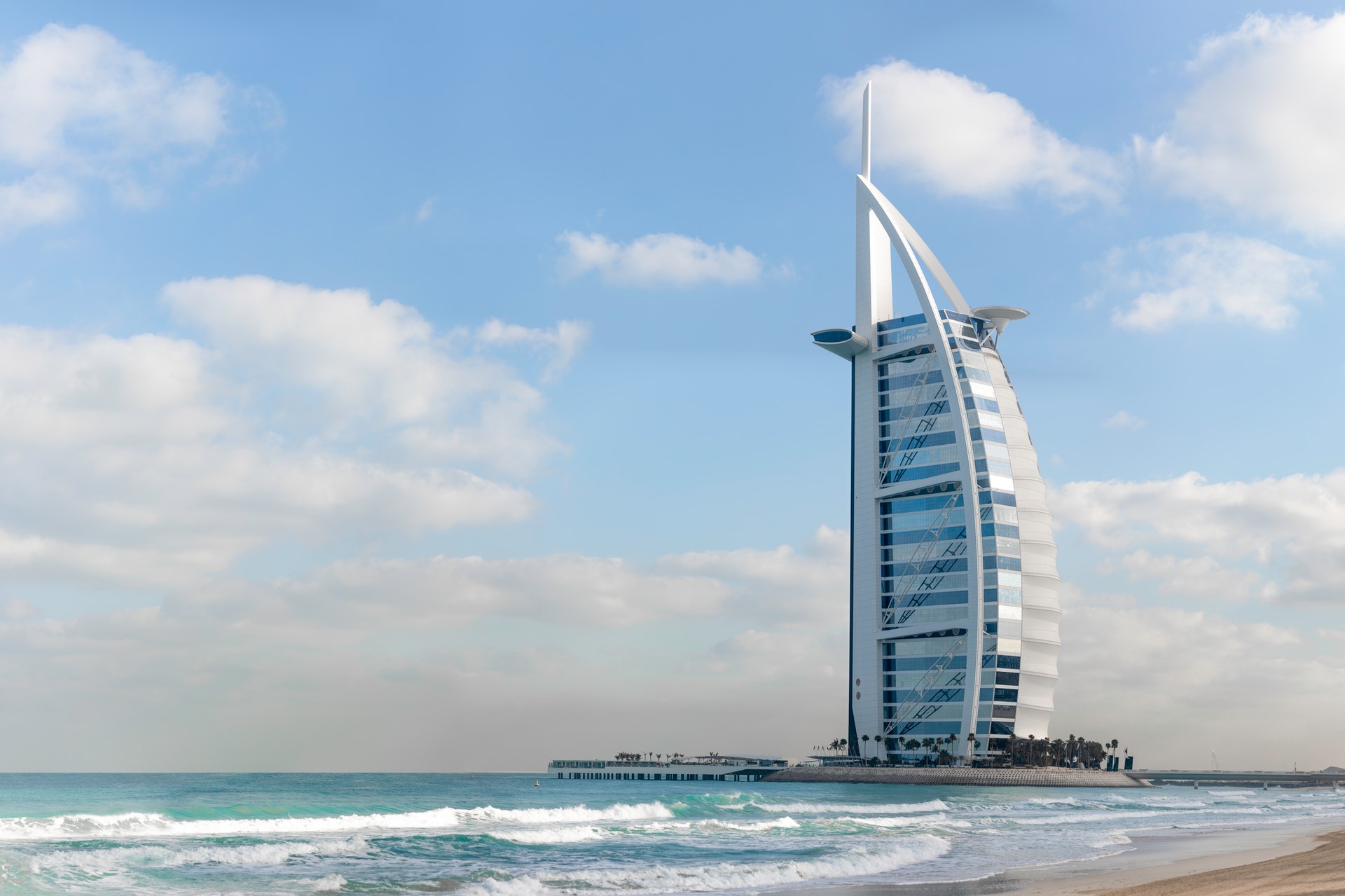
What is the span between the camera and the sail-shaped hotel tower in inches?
4131

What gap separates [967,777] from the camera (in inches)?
3979

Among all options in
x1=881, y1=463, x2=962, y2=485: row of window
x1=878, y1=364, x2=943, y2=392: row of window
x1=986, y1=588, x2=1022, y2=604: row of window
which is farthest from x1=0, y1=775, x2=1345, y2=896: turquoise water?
x1=878, y1=364, x2=943, y2=392: row of window

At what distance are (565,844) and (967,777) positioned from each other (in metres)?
70.3

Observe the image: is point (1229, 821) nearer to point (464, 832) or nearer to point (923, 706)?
point (464, 832)

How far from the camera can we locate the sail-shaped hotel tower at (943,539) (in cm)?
10494

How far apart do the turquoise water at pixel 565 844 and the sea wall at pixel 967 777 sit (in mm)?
31267

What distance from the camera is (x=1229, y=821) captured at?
55.8 m

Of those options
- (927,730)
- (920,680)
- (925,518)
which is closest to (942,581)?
(925,518)

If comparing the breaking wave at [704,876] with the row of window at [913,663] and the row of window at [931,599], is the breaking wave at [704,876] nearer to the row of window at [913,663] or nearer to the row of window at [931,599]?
the row of window at [931,599]

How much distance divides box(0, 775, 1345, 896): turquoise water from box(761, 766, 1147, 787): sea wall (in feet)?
103

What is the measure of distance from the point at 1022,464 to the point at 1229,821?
5688 centimetres

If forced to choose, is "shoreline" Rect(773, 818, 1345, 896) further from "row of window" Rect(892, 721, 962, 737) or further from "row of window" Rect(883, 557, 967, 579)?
"row of window" Rect(892, 721, 962, 737)

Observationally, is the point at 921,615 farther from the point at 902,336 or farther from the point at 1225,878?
the point at 1225,878

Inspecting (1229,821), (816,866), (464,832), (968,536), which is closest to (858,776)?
(968,536)
